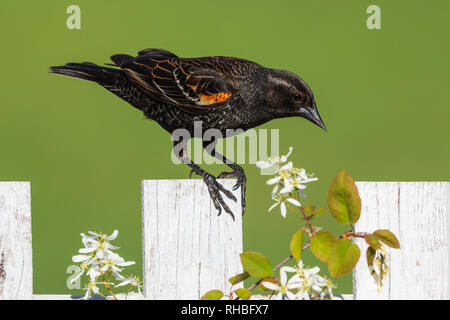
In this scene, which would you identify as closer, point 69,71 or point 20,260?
point 20,260

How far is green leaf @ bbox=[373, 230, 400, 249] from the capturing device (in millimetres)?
1401

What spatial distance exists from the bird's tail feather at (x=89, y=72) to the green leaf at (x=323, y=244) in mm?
1771

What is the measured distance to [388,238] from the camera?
141cm

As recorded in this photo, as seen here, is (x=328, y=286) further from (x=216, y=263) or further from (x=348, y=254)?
(x=216, y=263)

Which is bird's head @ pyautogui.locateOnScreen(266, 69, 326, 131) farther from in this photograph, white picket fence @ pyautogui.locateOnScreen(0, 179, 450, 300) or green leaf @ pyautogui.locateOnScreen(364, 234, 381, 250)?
green leaf @ pyautogui.locateOnScreen(364, 234, 381, 250)

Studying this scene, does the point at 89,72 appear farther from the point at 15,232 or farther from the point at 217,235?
the point at 217,235

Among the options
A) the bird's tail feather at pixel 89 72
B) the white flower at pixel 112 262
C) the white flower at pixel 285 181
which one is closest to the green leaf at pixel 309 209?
the white flower at pixel 285 181

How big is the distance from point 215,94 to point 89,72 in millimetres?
742

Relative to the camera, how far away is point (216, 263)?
1865mm

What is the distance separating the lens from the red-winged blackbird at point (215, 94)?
100.0 inches

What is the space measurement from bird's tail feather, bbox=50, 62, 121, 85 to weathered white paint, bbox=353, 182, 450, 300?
1597 millimetres

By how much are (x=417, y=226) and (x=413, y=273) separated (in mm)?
163

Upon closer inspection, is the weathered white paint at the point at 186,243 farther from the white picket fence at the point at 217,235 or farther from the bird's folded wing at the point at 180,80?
the bird's folded wing at the point at 180,80
